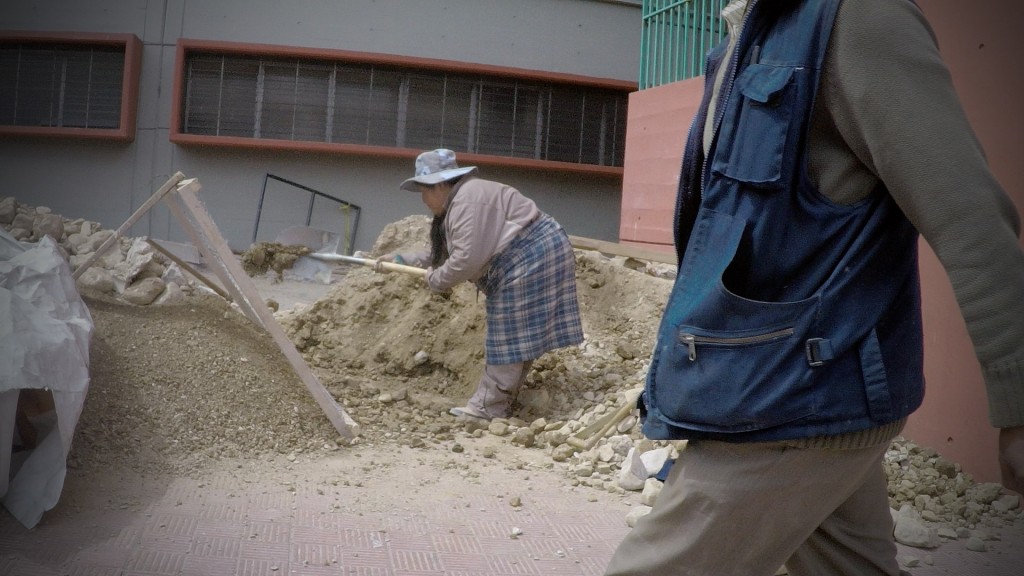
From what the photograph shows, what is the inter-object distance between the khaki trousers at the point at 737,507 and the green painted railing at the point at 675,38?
225 inches

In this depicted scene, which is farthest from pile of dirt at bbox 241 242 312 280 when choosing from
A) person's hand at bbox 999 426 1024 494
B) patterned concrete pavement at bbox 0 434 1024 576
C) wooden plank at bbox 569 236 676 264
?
person's hand at bbox 999 426 1024 494

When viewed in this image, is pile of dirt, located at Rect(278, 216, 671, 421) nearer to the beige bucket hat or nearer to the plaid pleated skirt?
the plaid pleated skirt

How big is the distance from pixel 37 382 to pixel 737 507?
2.28 meters

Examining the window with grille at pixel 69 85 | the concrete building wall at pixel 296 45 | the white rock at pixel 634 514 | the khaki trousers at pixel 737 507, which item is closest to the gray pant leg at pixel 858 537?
the khaki trousers at pixel 737 507

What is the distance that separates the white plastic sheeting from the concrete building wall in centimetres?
661

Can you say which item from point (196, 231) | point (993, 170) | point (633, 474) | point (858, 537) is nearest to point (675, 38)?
point (993, 170)

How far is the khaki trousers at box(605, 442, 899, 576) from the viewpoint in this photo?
127cm

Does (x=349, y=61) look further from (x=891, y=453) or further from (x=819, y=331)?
(x=819, y=331)

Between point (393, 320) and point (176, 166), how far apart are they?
4.61 meters

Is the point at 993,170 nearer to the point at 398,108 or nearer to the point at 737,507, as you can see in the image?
the point at 737,507

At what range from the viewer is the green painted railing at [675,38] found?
680 cm

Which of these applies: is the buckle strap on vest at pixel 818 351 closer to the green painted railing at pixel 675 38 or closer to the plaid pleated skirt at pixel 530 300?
the plaid pleated skirt at pixel 530 300

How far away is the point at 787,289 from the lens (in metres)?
1.27

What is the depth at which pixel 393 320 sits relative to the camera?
6238mm
